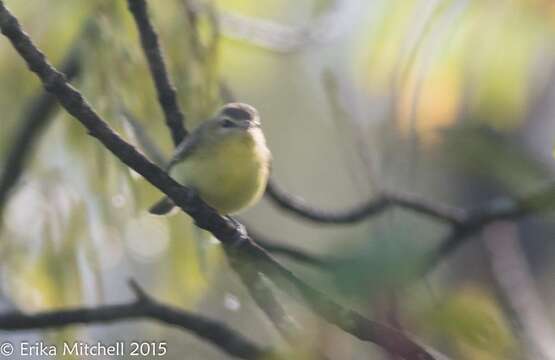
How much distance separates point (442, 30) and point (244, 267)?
807 millimetres

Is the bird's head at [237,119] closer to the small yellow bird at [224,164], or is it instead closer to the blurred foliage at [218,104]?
the small yellow bird at [224,164]

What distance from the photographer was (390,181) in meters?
2.05

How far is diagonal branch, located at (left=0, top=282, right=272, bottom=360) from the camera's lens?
91.6 inches

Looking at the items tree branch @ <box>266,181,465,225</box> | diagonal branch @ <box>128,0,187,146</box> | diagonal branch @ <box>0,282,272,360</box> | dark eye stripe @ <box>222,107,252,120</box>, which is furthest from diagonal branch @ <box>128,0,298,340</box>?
dark eye stripe @ <box>222,107,252,120</box>

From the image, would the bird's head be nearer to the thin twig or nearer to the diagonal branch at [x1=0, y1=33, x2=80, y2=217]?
the thin twig

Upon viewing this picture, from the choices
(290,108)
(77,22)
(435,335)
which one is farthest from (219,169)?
(290,108)

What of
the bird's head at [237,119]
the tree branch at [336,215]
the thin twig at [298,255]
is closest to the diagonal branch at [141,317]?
the thin twig at [298,255]

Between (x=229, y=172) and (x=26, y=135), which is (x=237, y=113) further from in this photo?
(x=26, y=135)

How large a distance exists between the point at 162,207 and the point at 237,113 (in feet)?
1.46

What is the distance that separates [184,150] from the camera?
2.91 metres

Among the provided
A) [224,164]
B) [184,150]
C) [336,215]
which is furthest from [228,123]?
[336,215]

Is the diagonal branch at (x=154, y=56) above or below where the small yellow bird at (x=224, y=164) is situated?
above

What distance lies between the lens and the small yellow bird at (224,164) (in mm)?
2926

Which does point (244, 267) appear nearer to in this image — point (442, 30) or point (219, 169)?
point (442, 30)
